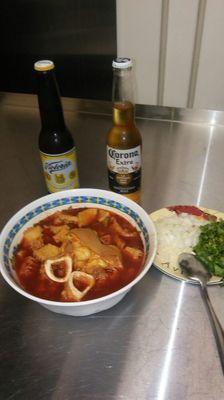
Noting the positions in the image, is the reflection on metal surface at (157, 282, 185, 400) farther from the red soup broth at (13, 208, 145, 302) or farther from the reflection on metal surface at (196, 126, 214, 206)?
the reflection on metal surface at (196, 126, 214, 206)

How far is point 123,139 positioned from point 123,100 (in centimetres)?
8

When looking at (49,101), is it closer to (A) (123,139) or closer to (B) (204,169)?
(A) (123,139)

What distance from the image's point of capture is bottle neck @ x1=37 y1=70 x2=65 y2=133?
699 millimetres

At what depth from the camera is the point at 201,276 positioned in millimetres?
674

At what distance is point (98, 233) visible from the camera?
0.71m

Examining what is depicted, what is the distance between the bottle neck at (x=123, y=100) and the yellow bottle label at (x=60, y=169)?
0.13 metres

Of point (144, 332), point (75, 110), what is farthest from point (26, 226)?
point (75, 110)

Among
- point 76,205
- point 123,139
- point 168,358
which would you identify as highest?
point 123,139

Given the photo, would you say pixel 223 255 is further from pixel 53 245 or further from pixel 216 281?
pixel 53 245

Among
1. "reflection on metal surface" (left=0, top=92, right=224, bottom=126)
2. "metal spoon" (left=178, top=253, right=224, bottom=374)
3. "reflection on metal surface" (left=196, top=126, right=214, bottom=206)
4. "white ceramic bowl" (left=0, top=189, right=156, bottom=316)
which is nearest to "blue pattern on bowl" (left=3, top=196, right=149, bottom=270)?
"white ceramic bowl" (left=0, top=189, right=156, bottom=316)

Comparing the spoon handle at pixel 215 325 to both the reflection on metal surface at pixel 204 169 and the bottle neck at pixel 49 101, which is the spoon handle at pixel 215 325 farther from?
the bottle neck at pixel 49 101

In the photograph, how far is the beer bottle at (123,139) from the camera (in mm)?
730

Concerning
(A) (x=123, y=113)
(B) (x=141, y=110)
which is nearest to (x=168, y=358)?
(A) (x=123, y=113)

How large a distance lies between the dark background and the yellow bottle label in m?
0.49
